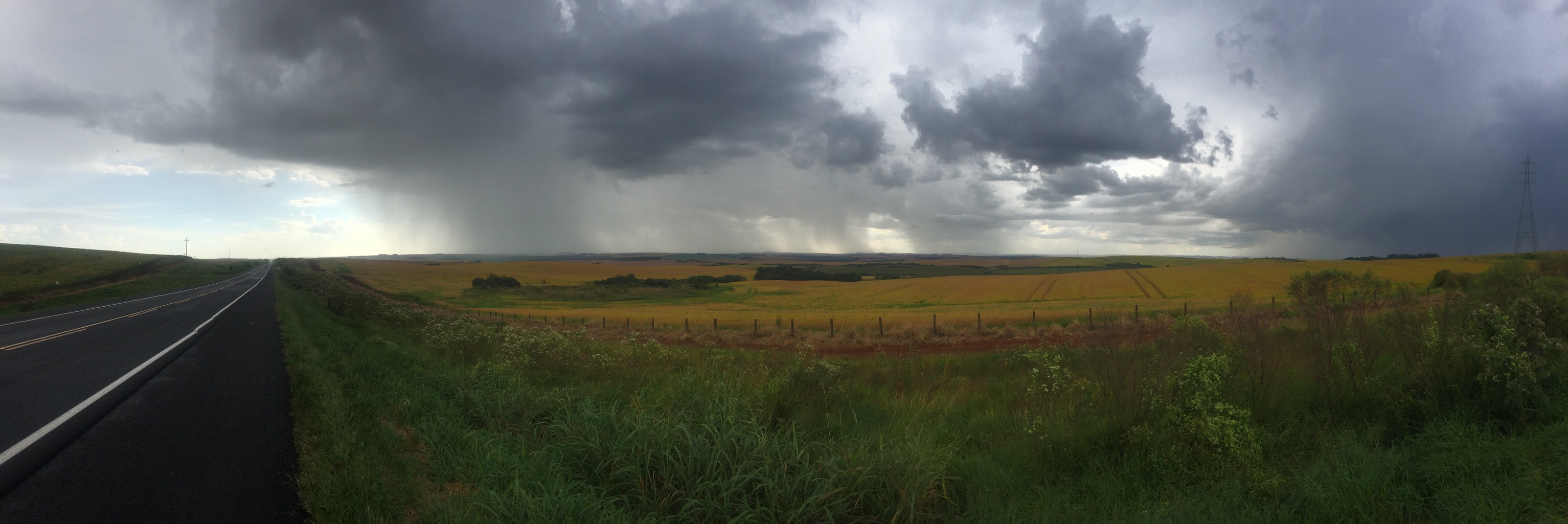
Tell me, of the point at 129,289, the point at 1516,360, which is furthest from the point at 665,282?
the point at 1516,360

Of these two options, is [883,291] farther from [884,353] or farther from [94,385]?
[94,385]

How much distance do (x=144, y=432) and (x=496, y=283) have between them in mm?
77409

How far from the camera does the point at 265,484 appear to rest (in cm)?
516

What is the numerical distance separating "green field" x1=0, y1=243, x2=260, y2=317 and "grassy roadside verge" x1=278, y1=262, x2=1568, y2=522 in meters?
32.4

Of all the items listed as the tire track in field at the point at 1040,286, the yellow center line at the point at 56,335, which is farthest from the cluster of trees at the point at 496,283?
the tire track in field at the point at 1040,286

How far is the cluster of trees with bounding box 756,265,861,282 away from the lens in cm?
9081

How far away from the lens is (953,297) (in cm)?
5078

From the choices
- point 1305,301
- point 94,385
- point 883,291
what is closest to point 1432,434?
point 1305,301

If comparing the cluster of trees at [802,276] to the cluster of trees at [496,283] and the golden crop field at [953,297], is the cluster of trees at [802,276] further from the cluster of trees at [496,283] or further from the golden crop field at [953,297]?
the cluster of trees at [496,283]

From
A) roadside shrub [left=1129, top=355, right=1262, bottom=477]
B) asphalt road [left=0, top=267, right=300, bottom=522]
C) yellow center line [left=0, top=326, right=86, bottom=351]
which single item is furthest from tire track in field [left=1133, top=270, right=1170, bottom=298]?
yellow center line [left=0, top=326, right=86, bottom=351]

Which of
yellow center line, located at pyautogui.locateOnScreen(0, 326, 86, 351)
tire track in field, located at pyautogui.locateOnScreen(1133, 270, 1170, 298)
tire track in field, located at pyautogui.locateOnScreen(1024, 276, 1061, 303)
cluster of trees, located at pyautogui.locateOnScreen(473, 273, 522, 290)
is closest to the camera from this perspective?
yellow center line, located at pyautogui.locateOnScreen(0, 326, 86, 351)

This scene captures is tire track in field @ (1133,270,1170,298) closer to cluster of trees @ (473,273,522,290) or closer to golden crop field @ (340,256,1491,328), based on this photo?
golden crop field @ (340,256,1491,328)

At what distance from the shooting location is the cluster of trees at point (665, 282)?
77.2 m

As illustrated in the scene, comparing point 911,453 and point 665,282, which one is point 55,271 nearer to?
point 665,282
